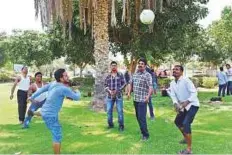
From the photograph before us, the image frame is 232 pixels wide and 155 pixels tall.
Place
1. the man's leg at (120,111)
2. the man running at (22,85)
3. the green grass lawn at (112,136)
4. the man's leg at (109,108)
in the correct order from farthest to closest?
the man running at (22,85) < the man's leg at (109,108) < the man's leg at (120,111) < the green grass lawn at (112,136)

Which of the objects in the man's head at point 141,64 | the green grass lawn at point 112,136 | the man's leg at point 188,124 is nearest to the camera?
the man's leg at point 188,124

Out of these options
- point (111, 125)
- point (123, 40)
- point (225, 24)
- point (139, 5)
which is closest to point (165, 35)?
point (123, 40)

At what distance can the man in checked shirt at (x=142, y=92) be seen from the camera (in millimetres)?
8688

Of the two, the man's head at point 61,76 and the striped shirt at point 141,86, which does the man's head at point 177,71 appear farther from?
the man's head at point 61,76

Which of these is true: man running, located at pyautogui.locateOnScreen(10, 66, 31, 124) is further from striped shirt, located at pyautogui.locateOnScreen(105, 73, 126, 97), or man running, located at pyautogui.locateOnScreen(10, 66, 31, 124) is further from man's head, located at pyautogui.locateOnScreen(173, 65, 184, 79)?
man's head, located at pyautogui.locateOnScreen(173, 65, 184, 79)

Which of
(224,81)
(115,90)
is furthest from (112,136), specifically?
(224,81)

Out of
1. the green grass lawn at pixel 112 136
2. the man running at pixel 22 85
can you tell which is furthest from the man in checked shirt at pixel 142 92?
the man running at pixel 22 85

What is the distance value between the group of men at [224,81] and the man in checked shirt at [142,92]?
13054mm

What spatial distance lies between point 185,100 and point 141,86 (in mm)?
1504

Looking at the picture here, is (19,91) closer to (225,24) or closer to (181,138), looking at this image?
(181,138)

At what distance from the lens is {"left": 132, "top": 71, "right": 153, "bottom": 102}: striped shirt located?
874 centimetres

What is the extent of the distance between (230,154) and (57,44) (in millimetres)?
25685

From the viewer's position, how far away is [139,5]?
15867mm

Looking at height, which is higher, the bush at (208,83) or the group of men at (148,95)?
the group of men at (148,95)
